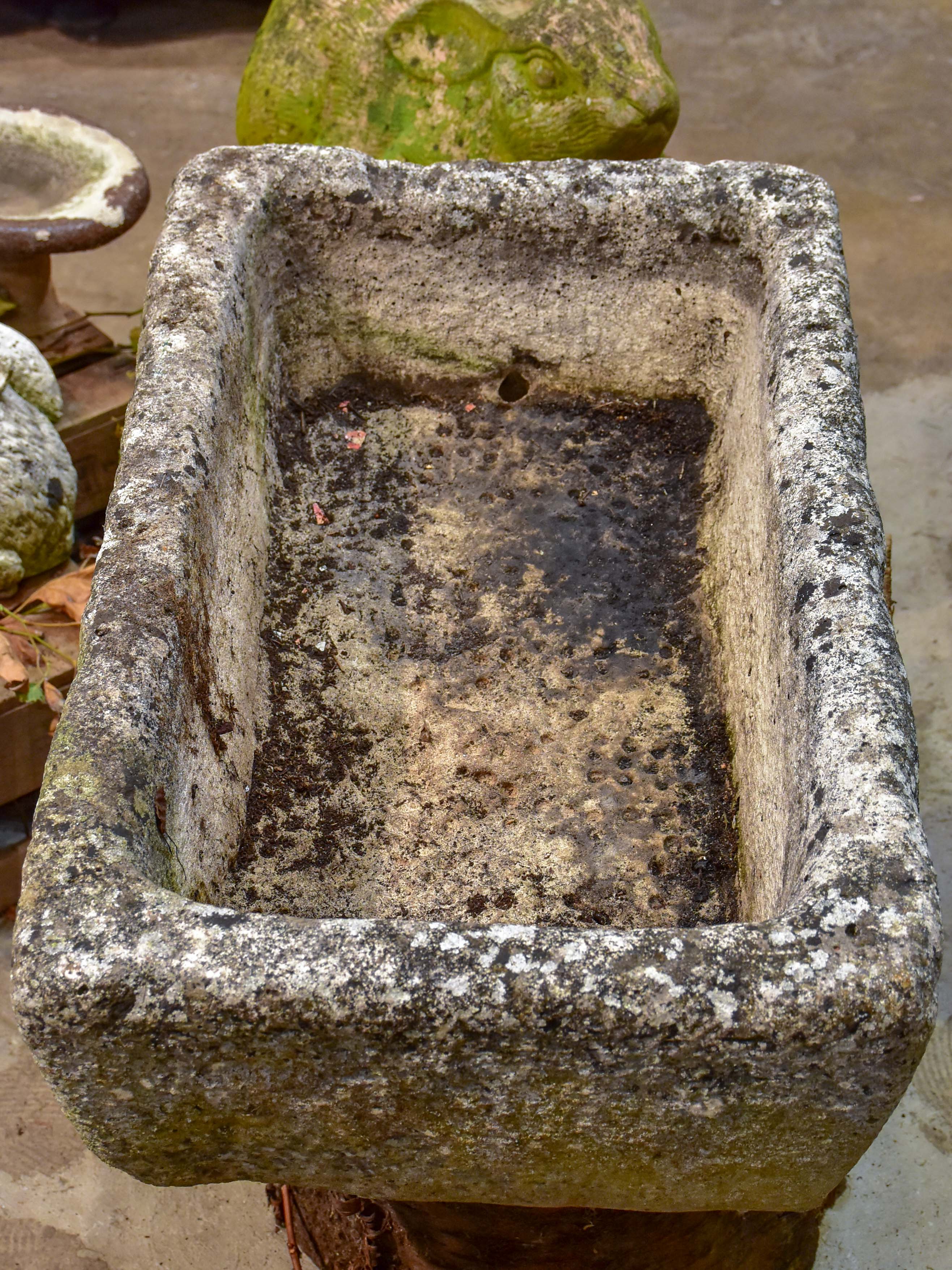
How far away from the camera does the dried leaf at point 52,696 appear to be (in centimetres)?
249

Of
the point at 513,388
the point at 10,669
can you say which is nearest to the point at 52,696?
the point at 10,669

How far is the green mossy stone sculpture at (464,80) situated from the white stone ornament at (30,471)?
106 centimetres

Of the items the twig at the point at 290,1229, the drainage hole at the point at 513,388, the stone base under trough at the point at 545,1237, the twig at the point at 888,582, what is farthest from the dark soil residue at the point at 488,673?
the twig at the point at 290,1229

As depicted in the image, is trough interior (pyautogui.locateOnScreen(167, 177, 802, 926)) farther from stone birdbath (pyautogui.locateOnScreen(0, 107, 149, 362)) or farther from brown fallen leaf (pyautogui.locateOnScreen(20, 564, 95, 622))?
stone birdbath (pyautogui.locateOnScreen(0, 107, 149, 362))

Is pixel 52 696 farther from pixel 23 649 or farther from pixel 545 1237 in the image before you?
pixel 545 1237

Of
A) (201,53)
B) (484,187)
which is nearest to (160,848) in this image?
(484,187)

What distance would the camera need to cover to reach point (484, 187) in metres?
2.18

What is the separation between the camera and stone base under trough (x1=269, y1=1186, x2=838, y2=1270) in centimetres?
178

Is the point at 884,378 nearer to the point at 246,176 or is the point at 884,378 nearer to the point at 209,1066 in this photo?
the point at 246,176

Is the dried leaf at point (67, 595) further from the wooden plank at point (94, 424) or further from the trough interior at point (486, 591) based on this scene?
the trough interior at point (486, 591)

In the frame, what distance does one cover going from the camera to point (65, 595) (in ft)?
8.64

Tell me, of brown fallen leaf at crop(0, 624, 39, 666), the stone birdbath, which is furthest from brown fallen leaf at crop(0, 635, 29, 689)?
the stone birdbath

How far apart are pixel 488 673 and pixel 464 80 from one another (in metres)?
1.89

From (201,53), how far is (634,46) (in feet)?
9.26
